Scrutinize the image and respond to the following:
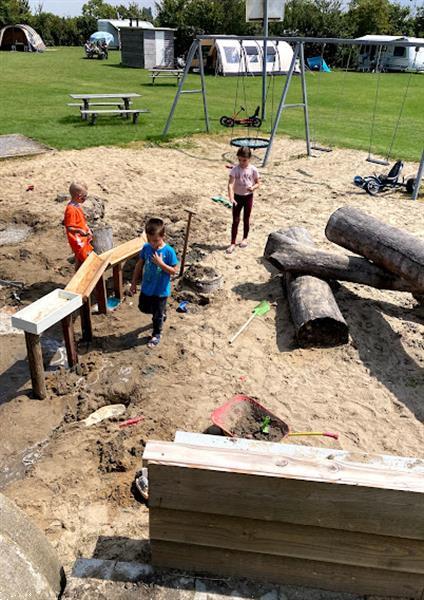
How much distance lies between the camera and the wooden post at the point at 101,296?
584 cm

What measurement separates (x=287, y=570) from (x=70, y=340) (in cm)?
306

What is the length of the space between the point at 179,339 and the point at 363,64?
4538 centimetres

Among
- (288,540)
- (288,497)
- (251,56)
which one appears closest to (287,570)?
(288,540)

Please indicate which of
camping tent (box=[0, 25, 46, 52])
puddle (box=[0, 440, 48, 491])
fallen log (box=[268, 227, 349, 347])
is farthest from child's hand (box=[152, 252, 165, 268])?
camping tent (box=[0, 25, 46, 52])

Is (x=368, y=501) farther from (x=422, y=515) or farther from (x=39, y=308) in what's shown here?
(x=39, y=308)

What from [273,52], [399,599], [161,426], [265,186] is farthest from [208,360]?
[273,52]

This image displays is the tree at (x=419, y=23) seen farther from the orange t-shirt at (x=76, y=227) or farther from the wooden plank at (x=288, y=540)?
the wooden plank at (x=288, y=540)

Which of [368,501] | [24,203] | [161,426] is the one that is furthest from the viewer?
[24,203]

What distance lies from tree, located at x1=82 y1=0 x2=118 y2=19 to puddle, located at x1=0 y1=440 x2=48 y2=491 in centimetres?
7855

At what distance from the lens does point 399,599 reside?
2.71m

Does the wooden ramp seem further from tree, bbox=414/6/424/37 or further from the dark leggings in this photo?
tree, bbox=414/6/424/37

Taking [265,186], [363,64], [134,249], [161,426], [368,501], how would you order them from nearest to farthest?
[368,501] < [161,426] < [134,249] < [265,186] < [363,64]

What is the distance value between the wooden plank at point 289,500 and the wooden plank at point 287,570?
339 millimetres

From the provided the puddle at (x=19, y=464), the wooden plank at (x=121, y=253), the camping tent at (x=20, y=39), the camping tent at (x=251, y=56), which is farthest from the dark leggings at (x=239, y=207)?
the camping tent at (x=20, y=39)
